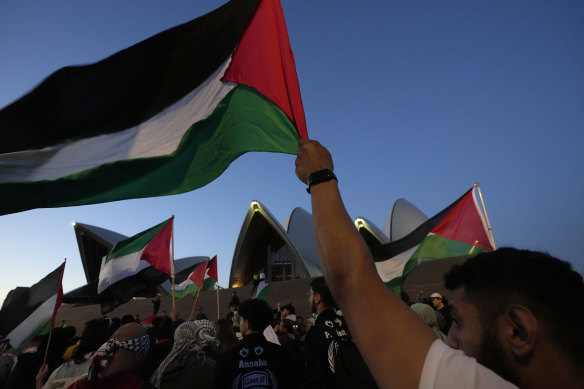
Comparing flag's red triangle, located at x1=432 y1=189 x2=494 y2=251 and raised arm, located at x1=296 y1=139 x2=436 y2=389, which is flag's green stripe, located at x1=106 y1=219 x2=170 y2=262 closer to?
flag's red triangle, located at x1=432 y1=189 x2=494 y2=251

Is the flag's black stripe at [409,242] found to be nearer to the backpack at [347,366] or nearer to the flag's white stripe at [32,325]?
the backpack at [347,366]

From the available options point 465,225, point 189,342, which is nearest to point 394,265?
point 465,225

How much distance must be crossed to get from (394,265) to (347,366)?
3.59 metres

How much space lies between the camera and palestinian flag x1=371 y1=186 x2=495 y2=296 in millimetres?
5539

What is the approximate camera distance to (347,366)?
86.6 inches

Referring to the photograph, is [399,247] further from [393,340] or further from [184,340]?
[393,340]

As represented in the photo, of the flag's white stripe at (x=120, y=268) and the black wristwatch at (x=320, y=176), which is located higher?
the flag's white stripe at (x=120, y=268)

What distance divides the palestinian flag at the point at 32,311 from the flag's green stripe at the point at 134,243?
174 centimetres

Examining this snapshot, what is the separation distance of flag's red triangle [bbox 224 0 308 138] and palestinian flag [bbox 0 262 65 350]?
324cm

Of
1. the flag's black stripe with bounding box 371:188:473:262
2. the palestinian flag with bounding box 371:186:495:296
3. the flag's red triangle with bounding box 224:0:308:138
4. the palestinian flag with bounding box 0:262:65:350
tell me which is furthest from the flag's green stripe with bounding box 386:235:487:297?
the palestinian flag with bounding box 0:262:65:350

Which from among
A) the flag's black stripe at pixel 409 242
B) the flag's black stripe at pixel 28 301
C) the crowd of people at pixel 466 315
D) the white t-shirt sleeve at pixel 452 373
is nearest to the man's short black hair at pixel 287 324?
the flag's black stripe at pixel 409 242

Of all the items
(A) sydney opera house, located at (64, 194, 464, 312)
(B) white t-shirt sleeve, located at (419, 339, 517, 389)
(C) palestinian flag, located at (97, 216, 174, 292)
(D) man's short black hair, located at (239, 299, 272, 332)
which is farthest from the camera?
(A) sydney opera house, located at (64, 194, 464, 312)

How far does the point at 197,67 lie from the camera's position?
253 centimetres

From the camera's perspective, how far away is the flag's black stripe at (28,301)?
3.81 m
